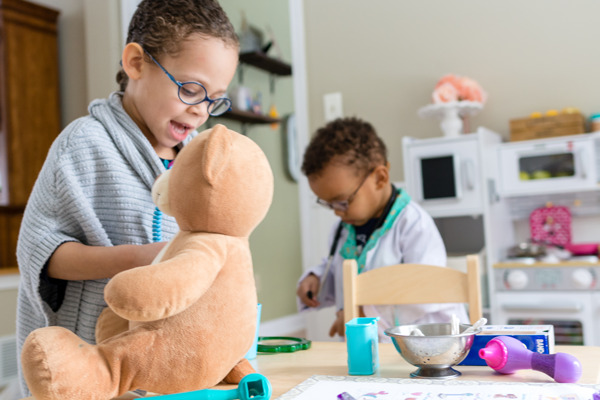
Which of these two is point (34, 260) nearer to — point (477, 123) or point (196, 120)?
point (196, 120)

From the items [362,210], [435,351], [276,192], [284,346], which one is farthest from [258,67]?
[435,351]

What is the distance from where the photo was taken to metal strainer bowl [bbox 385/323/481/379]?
32.0 inches

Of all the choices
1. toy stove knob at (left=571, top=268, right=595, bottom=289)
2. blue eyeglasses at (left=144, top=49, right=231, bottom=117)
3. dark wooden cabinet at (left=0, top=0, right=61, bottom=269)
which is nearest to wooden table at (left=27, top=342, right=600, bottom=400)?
blue eyeglasses at (left=144, top=49, right=231, bottom=117)

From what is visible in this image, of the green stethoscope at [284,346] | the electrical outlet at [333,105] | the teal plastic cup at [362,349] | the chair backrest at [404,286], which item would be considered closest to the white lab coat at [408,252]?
the chair backrest at [404,286]

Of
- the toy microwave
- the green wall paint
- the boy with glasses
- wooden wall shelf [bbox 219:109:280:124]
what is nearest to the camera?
the boy with glasses

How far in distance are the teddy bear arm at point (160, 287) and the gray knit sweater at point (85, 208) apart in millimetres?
291

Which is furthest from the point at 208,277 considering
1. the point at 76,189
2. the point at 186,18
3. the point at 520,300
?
the point at 520,300

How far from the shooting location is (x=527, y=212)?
2.78m

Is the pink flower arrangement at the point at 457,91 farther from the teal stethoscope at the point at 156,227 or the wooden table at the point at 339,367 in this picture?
the teal stethoscope at the point at 156,227

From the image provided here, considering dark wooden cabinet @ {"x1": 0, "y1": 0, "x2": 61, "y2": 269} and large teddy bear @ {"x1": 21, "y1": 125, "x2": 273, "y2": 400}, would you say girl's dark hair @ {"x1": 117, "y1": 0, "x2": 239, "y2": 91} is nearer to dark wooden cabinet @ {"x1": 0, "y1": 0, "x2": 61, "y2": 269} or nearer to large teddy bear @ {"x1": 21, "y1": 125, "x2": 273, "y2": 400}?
large teddy bear @ {"x1": 21, "y1": 125, "x2": 273, "y2": 400}

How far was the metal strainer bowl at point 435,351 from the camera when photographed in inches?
32.0

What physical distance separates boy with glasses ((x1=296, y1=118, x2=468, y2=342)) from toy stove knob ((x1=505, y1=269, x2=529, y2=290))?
2.66 ft

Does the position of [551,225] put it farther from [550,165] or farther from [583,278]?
[583,278]

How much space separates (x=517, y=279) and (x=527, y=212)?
53cm
